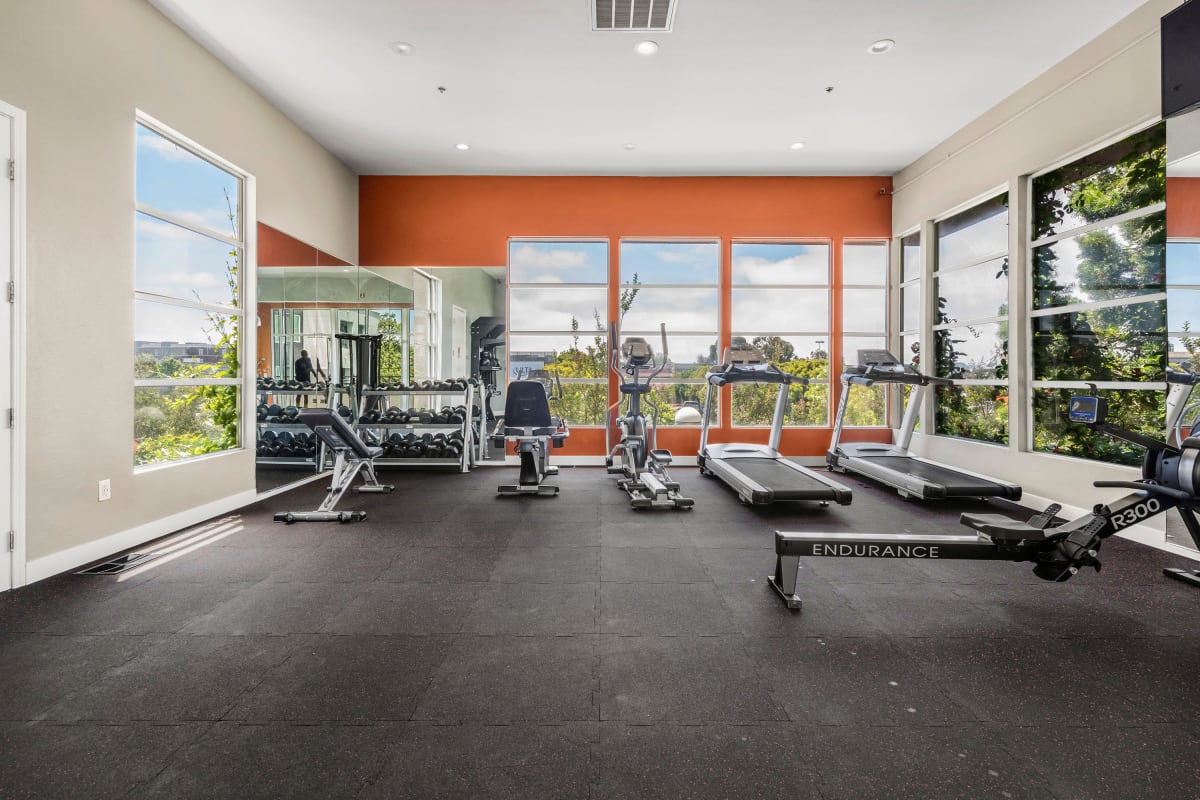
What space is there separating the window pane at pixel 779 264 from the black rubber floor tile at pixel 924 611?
4.86 metres

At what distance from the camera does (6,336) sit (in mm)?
2926

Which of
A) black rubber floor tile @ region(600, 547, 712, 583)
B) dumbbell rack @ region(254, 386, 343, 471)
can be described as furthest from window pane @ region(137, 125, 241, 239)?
black rubber floor tile @ region(600, 547, 712, 583)

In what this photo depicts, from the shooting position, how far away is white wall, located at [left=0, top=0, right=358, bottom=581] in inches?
121

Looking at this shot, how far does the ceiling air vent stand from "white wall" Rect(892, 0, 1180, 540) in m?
3.34

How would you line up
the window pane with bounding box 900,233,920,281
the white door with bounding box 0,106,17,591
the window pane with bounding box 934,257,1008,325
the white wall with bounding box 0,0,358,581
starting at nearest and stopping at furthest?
the white door with bounding box 0,106,17,591 < the white wall with bounding box 0,0,358,581 < the window pane with bounding box 934,257,1008,325 < the window pane with bounding box 900,233,920,281

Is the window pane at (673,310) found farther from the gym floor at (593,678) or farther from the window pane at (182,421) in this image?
the window pane at (182,421)

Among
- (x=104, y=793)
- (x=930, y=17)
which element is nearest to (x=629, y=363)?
(x=930, y=17)

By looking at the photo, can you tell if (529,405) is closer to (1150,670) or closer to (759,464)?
(759,464)

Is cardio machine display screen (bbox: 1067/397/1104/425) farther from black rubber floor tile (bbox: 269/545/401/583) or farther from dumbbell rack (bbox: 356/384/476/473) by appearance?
dumbbell rack (bbox: 356/384/476/473)

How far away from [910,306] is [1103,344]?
271cm

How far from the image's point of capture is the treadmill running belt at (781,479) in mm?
4625

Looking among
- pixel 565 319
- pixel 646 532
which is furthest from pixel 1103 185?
pixel 565 319

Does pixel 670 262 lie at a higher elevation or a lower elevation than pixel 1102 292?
higher

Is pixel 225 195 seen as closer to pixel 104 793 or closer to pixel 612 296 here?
pixel 612 296
